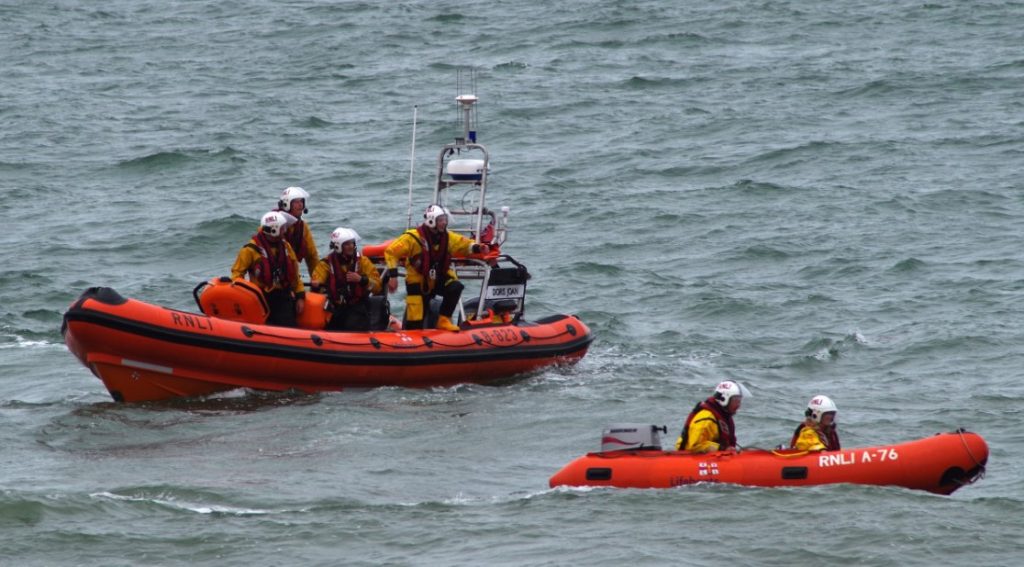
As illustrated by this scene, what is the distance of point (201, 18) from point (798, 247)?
21.0m

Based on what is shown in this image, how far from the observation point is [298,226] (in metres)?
12.8

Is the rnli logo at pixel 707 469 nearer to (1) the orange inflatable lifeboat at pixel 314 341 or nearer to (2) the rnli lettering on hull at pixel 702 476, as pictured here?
(2) the rnli lettering on hull at pixel 702 476

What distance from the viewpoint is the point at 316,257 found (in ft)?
42.9

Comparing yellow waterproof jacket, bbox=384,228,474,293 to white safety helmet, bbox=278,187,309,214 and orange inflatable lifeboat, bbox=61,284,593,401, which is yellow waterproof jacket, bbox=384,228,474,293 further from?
white safety helmet, bbox=278,187,309,214

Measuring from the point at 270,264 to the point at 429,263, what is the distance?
1297mm

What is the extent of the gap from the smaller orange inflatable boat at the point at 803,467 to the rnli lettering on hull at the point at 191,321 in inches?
131

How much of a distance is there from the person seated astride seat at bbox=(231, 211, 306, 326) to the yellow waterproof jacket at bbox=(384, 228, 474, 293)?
2.49 ft

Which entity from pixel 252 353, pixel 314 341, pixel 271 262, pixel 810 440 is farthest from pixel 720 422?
pixel 271 262

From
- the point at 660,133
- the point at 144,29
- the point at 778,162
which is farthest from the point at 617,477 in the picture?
the point at 144,29

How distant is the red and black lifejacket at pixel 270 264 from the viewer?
1263cm

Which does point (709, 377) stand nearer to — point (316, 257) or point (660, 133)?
point (316, 257)

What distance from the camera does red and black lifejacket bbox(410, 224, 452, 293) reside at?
13.1 meters

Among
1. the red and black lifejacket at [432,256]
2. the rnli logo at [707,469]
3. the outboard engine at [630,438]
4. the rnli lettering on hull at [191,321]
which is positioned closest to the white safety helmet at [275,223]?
the rnli lettering on hull at [191,321]

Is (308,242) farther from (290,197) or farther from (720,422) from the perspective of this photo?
(720,422)
